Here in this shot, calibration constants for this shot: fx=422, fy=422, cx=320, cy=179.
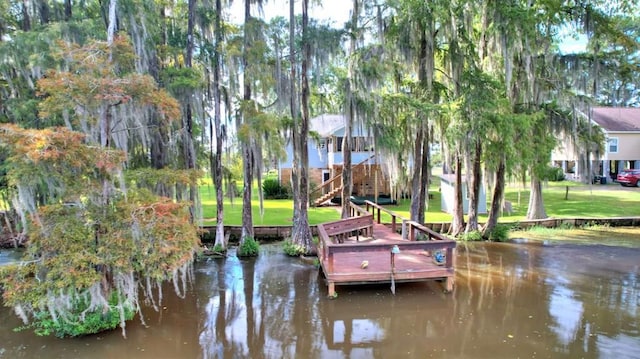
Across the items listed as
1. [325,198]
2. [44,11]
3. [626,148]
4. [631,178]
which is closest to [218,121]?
[44,11]

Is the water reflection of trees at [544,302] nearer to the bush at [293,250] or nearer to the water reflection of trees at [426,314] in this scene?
the water reflection of trees at [426,314]

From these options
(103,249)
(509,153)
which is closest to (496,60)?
(509,153)

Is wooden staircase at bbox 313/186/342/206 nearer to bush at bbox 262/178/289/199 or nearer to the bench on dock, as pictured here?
bush at bbox 262/178/289/199

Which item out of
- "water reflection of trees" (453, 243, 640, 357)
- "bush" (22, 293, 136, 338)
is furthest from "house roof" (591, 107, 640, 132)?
"bush" (22, 293, 136, 338)

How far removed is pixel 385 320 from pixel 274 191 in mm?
15619

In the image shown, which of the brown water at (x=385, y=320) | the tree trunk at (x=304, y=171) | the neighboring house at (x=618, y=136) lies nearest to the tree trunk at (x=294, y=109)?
the tree trunk at (x=304, y=171)

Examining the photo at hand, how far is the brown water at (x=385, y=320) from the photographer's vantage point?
615cm

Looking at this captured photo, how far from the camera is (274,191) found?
73.6 feet

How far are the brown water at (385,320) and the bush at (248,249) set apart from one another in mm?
1364

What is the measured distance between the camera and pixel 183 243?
628 cm

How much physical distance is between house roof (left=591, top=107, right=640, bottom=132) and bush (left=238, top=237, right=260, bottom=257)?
2352 centimetres

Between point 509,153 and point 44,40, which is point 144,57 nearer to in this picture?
point 44,40

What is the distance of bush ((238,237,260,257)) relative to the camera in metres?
12.1

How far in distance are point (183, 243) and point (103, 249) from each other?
107 centimetres
